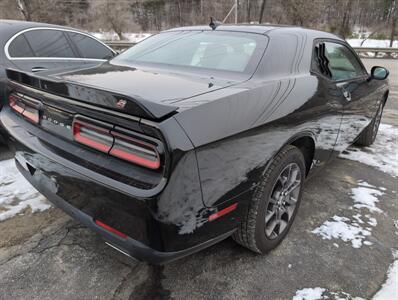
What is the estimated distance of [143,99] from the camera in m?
1.42

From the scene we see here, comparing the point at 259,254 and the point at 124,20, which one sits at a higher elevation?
the point at 124,20

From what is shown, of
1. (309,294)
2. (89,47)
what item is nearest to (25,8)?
(89,47)

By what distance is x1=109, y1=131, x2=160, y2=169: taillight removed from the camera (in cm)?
142

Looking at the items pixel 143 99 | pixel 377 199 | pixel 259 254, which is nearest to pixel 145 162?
pixel 143 99

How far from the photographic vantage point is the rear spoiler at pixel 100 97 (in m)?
1.37

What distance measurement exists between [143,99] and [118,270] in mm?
1222

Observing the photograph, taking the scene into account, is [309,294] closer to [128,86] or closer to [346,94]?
[128,86]

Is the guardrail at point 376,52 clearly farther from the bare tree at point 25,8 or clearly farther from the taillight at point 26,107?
the taillight at point 26,107

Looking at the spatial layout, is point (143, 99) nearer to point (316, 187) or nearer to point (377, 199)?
point (316, 187)

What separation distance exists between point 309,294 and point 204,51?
1.90 m

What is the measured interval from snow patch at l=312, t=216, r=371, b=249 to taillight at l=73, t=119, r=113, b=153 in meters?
1.81

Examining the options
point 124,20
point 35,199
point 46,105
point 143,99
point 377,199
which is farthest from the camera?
point 124,20

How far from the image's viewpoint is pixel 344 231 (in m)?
2.50

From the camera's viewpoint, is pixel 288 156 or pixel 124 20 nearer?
pixel 288 156
